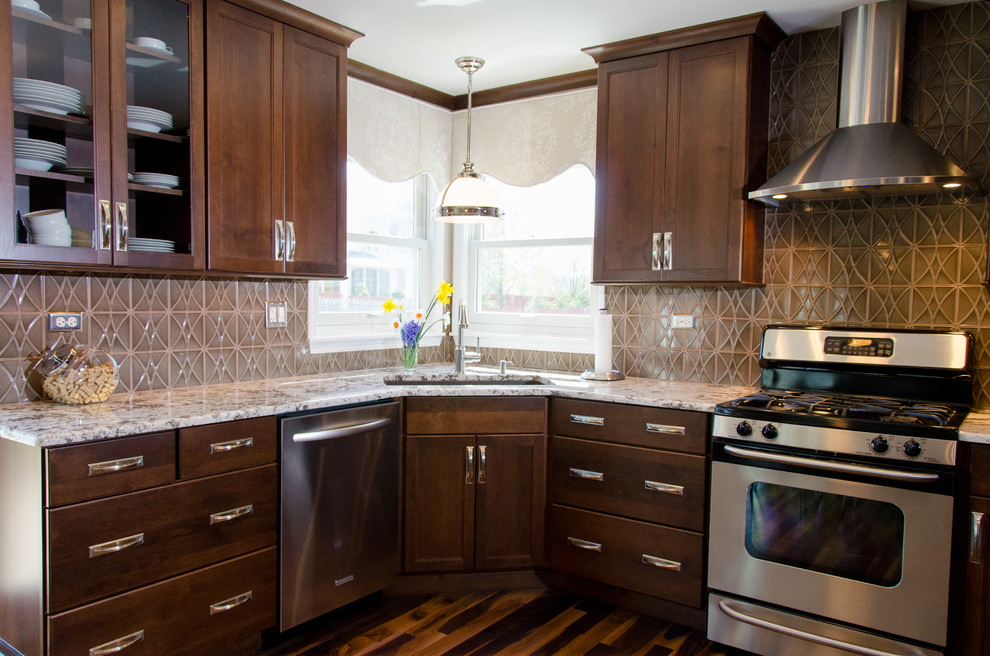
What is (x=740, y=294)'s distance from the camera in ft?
10.6

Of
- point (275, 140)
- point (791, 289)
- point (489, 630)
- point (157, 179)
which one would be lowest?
point (489, 630)

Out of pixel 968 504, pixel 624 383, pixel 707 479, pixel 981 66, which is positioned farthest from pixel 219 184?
pixel 981 66

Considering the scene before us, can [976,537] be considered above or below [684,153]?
below

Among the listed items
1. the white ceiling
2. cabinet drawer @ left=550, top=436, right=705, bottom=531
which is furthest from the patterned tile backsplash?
cabinet drawer @ left=550, top=436, right=705, bottom=531

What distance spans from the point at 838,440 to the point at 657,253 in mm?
1119

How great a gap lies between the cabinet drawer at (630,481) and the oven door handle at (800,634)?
300 millimetres

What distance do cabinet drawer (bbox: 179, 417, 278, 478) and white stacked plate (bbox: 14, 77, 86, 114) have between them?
3.47ft

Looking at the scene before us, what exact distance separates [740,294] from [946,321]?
2.61 feet

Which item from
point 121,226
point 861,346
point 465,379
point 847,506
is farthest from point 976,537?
point 121,226

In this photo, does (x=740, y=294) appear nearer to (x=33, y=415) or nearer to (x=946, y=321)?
(x=946, y=321)

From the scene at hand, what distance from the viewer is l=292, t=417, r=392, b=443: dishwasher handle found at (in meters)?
2.51

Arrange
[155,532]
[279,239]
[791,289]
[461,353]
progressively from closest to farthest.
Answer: [155,532] < [279,239] < [791,289] < [461,353]

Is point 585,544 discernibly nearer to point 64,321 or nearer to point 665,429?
point 665,429

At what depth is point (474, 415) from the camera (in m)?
2.98
